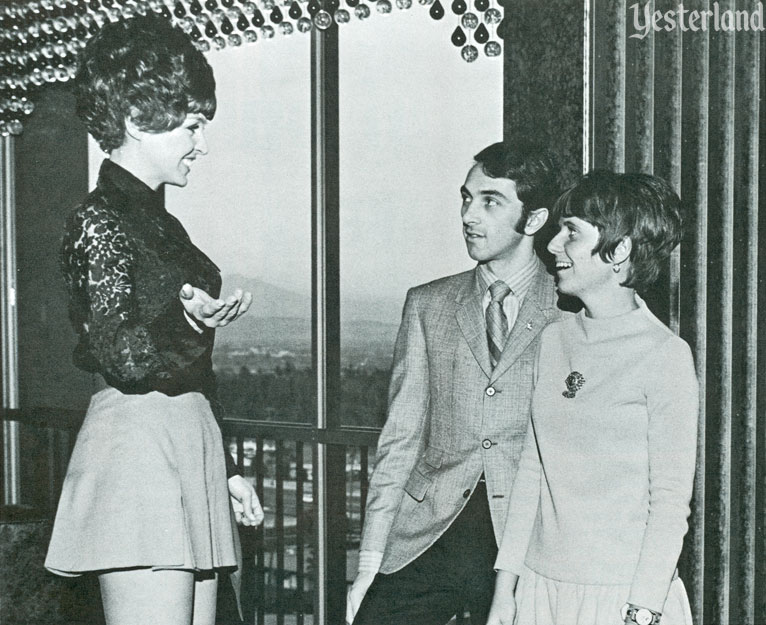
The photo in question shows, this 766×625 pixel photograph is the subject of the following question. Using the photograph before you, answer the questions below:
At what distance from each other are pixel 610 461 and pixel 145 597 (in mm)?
894

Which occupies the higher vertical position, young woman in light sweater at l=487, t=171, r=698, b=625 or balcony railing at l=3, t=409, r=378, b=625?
young woman in light sweater at l=487, t=171, r=698, b=625

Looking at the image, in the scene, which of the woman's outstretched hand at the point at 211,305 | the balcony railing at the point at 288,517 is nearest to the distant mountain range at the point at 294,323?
the balcony railing at the point at 288,517

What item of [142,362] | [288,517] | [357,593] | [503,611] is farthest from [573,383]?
[288,517]

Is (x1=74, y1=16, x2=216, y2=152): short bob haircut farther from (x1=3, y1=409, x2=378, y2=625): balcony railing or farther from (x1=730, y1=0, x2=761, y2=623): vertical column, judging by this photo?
(x1=3, y1=409, x2=378, y2=625): balcony railing

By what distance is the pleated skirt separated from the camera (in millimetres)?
1785

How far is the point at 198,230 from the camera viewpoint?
420 centimetres

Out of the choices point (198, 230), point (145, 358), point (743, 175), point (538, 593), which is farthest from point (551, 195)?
point (198, 230)

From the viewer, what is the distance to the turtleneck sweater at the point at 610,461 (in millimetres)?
1729

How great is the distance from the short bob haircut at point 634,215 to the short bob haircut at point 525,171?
30cm

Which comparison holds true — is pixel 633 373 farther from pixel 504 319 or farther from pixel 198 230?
pixel 198 230

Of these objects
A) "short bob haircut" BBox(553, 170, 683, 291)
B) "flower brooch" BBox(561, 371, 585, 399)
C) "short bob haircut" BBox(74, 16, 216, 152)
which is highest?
"short bob haircut" BBox(74, 16, 216, 152)

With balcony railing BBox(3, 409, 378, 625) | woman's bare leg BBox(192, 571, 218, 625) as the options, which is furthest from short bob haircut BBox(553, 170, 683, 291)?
balcony railing BBox(3, 409, 378, 625)

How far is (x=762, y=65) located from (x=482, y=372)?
3.27 feet

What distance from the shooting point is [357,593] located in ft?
7.17
